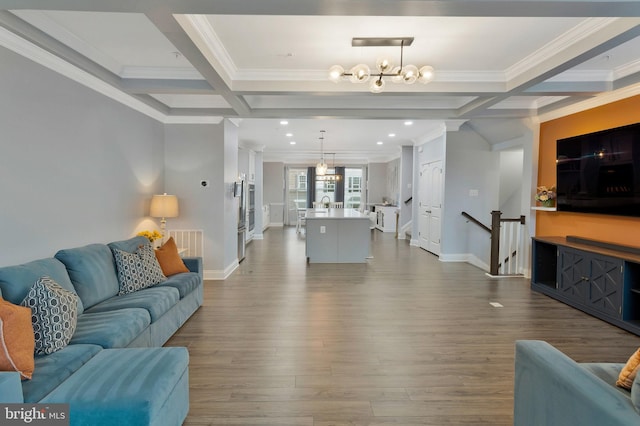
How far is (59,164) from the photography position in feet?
10.3

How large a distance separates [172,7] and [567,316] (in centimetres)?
500

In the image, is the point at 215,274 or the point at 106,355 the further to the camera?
the point at 215,274

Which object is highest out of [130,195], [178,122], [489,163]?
[178,122]

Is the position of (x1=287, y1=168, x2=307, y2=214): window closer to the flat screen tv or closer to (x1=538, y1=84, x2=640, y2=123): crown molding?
(x1=538, y1=84, x2=640, y2=123): crown molding

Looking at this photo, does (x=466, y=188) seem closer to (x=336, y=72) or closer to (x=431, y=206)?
(x=431, y=206)

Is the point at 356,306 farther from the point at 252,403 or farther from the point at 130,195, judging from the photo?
the point at 130,195

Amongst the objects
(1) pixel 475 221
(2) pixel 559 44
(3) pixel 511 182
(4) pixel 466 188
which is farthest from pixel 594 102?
(3) pixel 511 182

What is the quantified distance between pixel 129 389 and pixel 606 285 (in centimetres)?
463

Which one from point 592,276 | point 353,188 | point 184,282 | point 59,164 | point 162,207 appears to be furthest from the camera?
point 353,188

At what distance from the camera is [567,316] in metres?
3.95

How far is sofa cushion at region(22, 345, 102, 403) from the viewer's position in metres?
1.72

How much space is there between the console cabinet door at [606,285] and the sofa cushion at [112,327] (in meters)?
4.71

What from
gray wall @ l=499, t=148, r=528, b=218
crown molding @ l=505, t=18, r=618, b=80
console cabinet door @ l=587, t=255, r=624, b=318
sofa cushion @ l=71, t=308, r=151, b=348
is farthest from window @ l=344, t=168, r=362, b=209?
sofa cushion @ l=71, t=308, r=151, b=348

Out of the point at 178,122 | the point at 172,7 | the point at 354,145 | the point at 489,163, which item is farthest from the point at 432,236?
the point at 172,7
